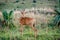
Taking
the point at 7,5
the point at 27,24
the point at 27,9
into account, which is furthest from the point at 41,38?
the point at 7,5

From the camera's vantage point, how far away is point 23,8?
2.87 m

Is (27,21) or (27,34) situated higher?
(27,21)

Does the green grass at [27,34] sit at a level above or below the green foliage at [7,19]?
below

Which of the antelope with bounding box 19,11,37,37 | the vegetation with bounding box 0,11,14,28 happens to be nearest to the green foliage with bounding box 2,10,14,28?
the vegetation with bounding box 0,11,14,28

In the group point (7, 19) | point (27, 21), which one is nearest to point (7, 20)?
point (7, 19)

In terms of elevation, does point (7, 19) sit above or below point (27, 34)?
above

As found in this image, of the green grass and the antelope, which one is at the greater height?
the antelope

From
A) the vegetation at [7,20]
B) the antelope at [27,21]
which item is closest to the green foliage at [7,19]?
the vegetation at [7,20]

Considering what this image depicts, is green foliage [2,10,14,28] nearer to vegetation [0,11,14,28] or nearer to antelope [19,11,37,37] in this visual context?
vegetation [0,11,14,28]

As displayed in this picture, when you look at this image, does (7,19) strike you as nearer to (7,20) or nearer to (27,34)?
(7,20)

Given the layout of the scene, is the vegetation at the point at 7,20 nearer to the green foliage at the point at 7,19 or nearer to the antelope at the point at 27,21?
the green foliage at the point at 7,19

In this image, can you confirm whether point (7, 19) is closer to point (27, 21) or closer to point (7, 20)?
point (7, 20)

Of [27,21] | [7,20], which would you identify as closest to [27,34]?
[27,21]

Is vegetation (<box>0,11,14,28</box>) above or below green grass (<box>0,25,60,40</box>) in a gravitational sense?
above
